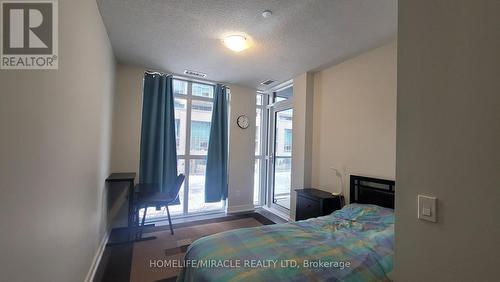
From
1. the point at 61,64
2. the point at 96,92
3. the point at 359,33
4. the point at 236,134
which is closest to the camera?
the point at 61,64

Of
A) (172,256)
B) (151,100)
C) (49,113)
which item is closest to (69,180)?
(49,113)

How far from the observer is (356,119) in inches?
117

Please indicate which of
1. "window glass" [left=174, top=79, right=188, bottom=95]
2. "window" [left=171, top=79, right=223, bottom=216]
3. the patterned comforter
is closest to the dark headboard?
the patterned comforter

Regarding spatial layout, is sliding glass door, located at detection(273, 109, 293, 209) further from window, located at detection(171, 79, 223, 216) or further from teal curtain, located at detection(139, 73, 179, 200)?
teal curtain, located at detection(139, 73, 179, 200)

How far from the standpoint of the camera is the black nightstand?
2877 millimetres

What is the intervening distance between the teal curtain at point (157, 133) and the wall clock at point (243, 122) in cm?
135

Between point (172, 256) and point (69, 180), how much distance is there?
167 cm

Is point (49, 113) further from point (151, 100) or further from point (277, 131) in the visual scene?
point (277, 131)

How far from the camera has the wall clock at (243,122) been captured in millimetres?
4488

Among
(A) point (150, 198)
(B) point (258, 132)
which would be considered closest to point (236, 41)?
(A) point (150, 198)

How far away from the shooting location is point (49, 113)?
3.74 ft

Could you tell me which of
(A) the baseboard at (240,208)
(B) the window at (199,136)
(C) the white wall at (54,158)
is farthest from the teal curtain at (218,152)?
(C) the white wall at (54,158)

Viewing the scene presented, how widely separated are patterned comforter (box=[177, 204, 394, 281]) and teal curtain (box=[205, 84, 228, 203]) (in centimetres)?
239

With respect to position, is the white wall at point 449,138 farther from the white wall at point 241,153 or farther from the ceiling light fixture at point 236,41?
the white wall at point 241,153
